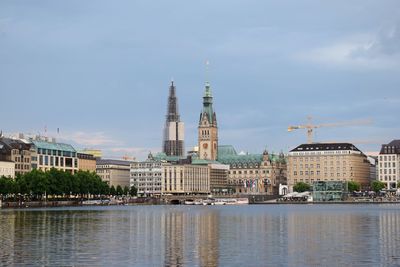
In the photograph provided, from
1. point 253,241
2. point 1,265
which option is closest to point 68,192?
point 253,241

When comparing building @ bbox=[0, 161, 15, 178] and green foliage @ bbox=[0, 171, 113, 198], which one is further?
building @ bbox=[0, 161, 15, 178]

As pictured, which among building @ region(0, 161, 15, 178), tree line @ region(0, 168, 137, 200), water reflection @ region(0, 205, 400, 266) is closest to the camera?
water reflection @ region(0, 205, 400, 266)

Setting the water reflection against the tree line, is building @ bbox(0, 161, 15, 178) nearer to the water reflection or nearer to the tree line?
the tree line

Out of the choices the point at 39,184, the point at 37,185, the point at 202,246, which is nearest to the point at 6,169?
the point at 37,185

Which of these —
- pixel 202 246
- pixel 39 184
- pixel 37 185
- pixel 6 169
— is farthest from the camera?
pixel 6 169

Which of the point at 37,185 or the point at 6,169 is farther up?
the point at 6,169

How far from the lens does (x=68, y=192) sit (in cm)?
19600

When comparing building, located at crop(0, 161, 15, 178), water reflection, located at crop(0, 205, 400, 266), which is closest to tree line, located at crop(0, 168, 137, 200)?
building, located at crop(0, 161, 15, 178)

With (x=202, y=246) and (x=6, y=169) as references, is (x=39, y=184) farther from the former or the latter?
(x=202, y=246)

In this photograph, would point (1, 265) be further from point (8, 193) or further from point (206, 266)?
point (8, 193)

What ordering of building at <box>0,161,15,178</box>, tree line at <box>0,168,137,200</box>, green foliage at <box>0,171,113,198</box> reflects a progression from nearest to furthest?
green foliage at <box>0,171,113,198</box>, tree line at <box>0,168,137,200</box>, building at <box>0,161,15,178</box>

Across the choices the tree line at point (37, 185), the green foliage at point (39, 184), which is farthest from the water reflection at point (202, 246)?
the tree line at point (37, 185)

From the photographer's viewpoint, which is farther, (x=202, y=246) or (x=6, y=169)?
(x=6, y=169)

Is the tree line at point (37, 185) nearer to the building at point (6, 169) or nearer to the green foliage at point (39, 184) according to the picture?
the green foliage at point (39, 184)
